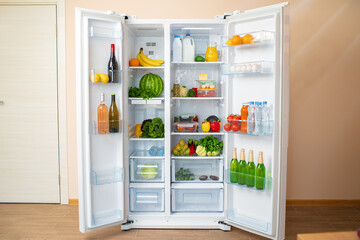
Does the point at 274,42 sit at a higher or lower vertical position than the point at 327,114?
higher

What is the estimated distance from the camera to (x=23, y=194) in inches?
149

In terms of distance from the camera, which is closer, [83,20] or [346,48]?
[83,20]

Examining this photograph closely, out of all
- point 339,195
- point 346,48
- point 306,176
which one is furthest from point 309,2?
point 339,195

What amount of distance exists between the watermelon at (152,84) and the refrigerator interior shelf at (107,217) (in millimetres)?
1307

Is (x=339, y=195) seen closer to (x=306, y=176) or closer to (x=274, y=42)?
(x=306, y=176)

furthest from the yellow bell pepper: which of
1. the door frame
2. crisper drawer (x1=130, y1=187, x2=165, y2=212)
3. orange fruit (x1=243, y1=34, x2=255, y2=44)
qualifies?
orange fruit (x1=243, y1=34, x2=255, y2=44)

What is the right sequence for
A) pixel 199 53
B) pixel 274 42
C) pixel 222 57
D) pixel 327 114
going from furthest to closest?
pixel 327 114, pixel 199 53, pixel 222 57, pixel 274 42

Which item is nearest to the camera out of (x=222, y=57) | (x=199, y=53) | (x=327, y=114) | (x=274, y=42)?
(x=274, y=42)

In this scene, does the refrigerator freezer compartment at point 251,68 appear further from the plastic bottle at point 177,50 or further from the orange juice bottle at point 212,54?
the plastic bottle at point 177,50

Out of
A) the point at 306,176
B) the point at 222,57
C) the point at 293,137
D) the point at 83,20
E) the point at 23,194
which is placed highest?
the point at 83,20

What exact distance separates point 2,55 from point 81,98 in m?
1.75

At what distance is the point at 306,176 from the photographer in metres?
3.73

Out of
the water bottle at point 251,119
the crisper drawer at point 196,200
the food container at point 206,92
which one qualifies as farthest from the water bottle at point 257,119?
the crisper drawer at point 196,200

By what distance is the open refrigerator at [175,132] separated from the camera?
265 cm
